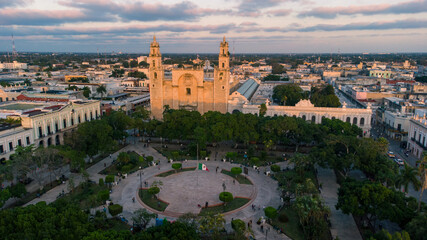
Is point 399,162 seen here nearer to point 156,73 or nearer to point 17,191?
A: point 156,73

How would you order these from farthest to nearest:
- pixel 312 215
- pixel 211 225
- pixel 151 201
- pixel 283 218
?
pixel 151 201 → pixel 283 218 → pixel 312 215 → pixel 211 225

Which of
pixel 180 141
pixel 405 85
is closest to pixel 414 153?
pixel 180 141

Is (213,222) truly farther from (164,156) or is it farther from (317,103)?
(317,103)

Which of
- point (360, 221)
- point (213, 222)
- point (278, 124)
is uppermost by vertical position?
point (278, 124)

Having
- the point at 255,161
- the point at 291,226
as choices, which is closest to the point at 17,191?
the point at 291,226

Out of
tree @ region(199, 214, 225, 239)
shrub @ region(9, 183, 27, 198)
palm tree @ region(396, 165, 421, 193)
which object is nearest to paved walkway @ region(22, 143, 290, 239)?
shrub @ region(9, 183, 27, 198)

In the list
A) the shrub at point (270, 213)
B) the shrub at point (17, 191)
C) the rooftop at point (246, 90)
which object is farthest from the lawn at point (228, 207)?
the rooftop at point (246, 90)
